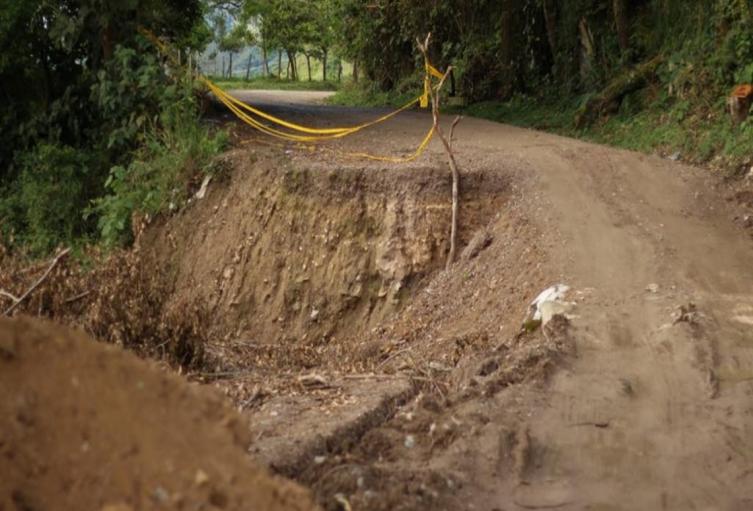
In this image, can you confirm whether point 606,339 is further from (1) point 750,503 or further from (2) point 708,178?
(2) point 708,178

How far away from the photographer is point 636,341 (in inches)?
305

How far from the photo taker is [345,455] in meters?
5.43

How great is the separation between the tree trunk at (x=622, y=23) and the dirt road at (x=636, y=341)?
4505mm

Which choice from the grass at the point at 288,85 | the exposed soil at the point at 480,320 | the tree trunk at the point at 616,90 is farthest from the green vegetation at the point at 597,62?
the grass at the point at 288,85

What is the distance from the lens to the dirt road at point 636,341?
5742 millimetres

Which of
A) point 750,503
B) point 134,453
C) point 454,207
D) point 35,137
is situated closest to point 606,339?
point 750,503

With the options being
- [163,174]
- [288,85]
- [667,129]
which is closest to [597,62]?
[667,129]

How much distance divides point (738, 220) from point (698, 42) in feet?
15.9

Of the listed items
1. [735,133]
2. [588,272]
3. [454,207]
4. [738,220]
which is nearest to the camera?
[588,272]

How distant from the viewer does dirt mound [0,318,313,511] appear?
2.61 meters

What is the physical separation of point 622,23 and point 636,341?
33.7ft

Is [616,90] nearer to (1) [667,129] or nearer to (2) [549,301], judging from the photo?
(1) [667,129]

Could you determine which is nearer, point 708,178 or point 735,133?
point 708,178

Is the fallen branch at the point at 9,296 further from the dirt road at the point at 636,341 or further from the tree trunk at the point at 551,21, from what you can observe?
the tree trunk at the point at 551,21
